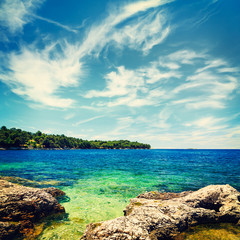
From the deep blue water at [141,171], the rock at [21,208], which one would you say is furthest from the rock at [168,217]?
the deep blue water at [141,171]

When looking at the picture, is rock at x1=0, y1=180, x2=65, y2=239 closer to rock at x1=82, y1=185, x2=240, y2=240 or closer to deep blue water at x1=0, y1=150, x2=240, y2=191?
rock at x1=82, y1=185, x2=240, y2=240

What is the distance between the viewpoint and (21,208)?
25.7 ft

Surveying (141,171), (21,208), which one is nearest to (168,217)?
(21,208)

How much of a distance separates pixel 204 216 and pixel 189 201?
3.90 feet

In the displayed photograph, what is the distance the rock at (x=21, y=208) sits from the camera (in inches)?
266

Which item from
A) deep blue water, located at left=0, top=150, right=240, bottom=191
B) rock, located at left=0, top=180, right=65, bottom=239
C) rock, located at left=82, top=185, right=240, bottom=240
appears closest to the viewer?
rock, located at left=82, top=185, right=240, bottom=240

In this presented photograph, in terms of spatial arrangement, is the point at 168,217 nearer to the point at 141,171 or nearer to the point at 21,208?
the point at 21,208

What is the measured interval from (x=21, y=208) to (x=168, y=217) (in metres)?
8.40

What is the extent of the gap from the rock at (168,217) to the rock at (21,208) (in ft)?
12.6

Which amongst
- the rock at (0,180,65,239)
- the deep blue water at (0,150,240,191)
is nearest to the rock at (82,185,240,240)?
the rock at (0,180,65,239)

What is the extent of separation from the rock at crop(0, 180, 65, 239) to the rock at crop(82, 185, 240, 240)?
3841mm

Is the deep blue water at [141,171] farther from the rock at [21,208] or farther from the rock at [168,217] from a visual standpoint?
the rock at [21,208]

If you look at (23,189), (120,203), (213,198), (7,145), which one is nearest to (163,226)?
(213,198)

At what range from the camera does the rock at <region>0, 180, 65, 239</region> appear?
A: 6762 millimetres
